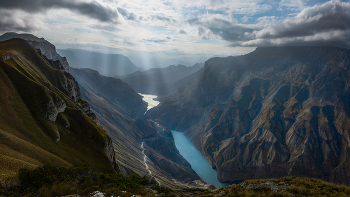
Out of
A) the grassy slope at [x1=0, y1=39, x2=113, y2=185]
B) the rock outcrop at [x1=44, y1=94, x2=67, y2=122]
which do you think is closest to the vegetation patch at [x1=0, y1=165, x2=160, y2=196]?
the grassy slope at [x1=0, y1=39, x2=113, y2=185]

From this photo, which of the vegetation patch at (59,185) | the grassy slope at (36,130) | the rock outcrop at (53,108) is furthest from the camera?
the rock outcrop at (53,108)

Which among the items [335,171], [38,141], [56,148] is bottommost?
[335,171]

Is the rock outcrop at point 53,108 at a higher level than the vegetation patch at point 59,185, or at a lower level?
higher

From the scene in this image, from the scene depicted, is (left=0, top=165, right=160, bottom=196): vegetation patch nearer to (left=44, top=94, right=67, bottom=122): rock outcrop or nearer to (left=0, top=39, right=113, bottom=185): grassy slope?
(left=0, top=39, right=113, bottom=185): grassy slope

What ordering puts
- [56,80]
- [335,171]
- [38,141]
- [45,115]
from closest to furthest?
1. [38,141]
2. [45,115]
3. [56,80]
4. [335,171]

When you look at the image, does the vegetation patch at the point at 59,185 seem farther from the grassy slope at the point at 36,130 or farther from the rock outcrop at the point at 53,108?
the rock outcrop at the point at 53,108

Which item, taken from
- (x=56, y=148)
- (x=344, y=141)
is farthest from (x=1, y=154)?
(x=344, y=141)

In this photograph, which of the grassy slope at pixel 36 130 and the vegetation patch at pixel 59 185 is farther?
the grassy slope at pixel 36 130

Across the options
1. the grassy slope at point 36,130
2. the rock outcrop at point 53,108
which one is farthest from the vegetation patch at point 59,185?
the rock outcrop at point 53,108

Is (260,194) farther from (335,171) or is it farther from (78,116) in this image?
(335,171)
